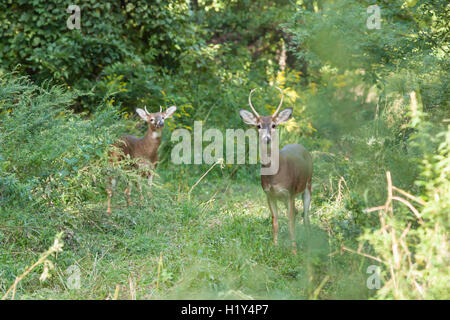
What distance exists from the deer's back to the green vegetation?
45 centimetres

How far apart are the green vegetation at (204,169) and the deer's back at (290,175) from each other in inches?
17.8

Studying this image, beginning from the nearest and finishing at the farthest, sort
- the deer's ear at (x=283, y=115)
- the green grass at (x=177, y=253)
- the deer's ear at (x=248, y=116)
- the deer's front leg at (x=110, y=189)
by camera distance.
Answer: the green grass at (x=177, y=253) → the deer's front leg at (x=110, y=189) → the deer's ear at (x=283, y=115) → the deer's ear at (x=248, y=116)

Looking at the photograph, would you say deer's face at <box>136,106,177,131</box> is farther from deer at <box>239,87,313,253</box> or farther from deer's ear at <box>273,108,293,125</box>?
deer's ear at <box>273,108,293,125</box>

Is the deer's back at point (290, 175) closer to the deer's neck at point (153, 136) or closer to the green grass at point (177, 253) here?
the green grass at point (177, 253)

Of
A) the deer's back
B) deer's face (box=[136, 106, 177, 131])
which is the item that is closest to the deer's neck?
deer's face (box=[136, 106, 177, 131])

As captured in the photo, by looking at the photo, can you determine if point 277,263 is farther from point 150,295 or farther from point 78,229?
point 78,229

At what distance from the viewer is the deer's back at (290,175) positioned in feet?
19.8

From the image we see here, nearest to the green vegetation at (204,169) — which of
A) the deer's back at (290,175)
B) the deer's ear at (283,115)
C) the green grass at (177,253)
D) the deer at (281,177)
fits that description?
the green grass at (177,253)

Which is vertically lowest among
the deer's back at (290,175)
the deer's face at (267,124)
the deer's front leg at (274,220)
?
the deer's front leg at (274,220)

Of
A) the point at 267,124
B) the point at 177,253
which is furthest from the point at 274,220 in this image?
the point at 177,253

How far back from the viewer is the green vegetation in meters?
4.05

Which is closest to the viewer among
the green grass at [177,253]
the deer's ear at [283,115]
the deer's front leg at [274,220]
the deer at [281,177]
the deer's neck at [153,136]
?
the green grass at [177,253]

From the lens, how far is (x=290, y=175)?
6125 millimetres
